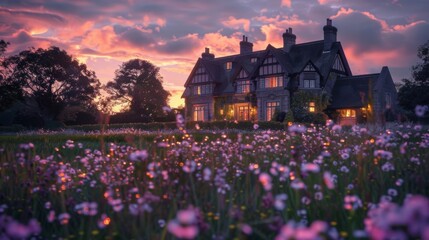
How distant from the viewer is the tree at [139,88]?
202 ft

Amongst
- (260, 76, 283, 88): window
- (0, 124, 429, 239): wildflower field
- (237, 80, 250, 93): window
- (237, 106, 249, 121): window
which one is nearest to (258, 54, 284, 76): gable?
(260, 76, 283, 88): window

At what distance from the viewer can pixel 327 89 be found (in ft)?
144

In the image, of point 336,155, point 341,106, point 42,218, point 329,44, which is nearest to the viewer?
Answer: point 42,218

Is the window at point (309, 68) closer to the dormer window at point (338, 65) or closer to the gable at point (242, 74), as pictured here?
the dormer window at point (338, 65)

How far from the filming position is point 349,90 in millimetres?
43031

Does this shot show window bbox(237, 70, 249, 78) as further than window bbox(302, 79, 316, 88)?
Yes

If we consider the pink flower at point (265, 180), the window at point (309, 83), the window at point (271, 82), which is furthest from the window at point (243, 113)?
the pink flower at point (265, 180)

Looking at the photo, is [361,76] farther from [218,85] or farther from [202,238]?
[202,238]

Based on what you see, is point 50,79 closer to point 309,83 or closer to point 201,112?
point 201,112

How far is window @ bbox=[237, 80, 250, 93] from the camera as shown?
155ft

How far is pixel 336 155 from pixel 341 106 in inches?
1435

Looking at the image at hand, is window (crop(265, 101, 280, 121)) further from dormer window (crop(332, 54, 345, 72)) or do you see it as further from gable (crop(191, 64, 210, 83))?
gable (crop(191, 64, 210, 83))

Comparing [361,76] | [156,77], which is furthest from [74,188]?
[156,77]

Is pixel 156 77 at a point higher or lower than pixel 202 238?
higher
